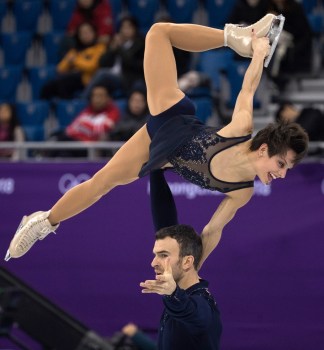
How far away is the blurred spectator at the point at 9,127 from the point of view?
9484 millimetres

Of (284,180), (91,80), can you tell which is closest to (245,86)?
(284,180)

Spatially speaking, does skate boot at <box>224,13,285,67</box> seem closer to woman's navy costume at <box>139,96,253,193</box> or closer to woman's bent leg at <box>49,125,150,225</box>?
woman's navy costume at <box>139,96,253,193</box>

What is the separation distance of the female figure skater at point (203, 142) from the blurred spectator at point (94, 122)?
3159mm

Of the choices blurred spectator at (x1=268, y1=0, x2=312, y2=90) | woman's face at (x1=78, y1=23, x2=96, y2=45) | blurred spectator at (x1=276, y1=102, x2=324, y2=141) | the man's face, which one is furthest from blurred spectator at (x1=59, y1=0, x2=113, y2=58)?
the man's face

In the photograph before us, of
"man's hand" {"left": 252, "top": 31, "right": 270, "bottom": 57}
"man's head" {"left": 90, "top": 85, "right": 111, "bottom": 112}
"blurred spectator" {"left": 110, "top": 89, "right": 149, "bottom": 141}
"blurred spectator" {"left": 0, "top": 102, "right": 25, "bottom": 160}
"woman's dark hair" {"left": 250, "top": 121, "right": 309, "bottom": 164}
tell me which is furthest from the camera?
"blurred spectator" {"left": 0, "top": 102, "right": 25, "bottom": 160}

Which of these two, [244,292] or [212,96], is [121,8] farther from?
[244,292]

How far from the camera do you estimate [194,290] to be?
5.17 m

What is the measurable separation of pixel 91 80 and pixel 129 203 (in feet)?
6.32

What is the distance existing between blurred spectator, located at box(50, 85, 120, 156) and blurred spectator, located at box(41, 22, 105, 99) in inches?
42.9

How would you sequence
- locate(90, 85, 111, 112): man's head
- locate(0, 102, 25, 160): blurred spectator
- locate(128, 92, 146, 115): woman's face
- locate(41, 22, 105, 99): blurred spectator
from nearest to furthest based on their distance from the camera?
locate(128, 92, 146, 115): woman's face
locate(90, 85, 111, 112): man's head
locate(0, 102, 25, 160): blurred spectator
locate(41, 22, 105, 99): blurred spectator

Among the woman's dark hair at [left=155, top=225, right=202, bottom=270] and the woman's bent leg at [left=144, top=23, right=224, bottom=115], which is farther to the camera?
the woman's bent leg at [left=144, top=23, right=224, bottom=115]

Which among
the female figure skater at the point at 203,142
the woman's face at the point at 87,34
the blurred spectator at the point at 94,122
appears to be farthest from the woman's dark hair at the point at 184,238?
the woman's face at the point at 87,34

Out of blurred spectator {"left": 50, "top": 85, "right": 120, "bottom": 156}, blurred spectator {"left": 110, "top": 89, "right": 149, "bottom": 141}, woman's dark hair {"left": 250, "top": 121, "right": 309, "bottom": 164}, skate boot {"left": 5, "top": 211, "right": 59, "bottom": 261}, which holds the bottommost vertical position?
blurred spectator {"left": 50, "top": 85, "right": 120, "bottom": 156}

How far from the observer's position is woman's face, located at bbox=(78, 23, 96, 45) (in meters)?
10.7
